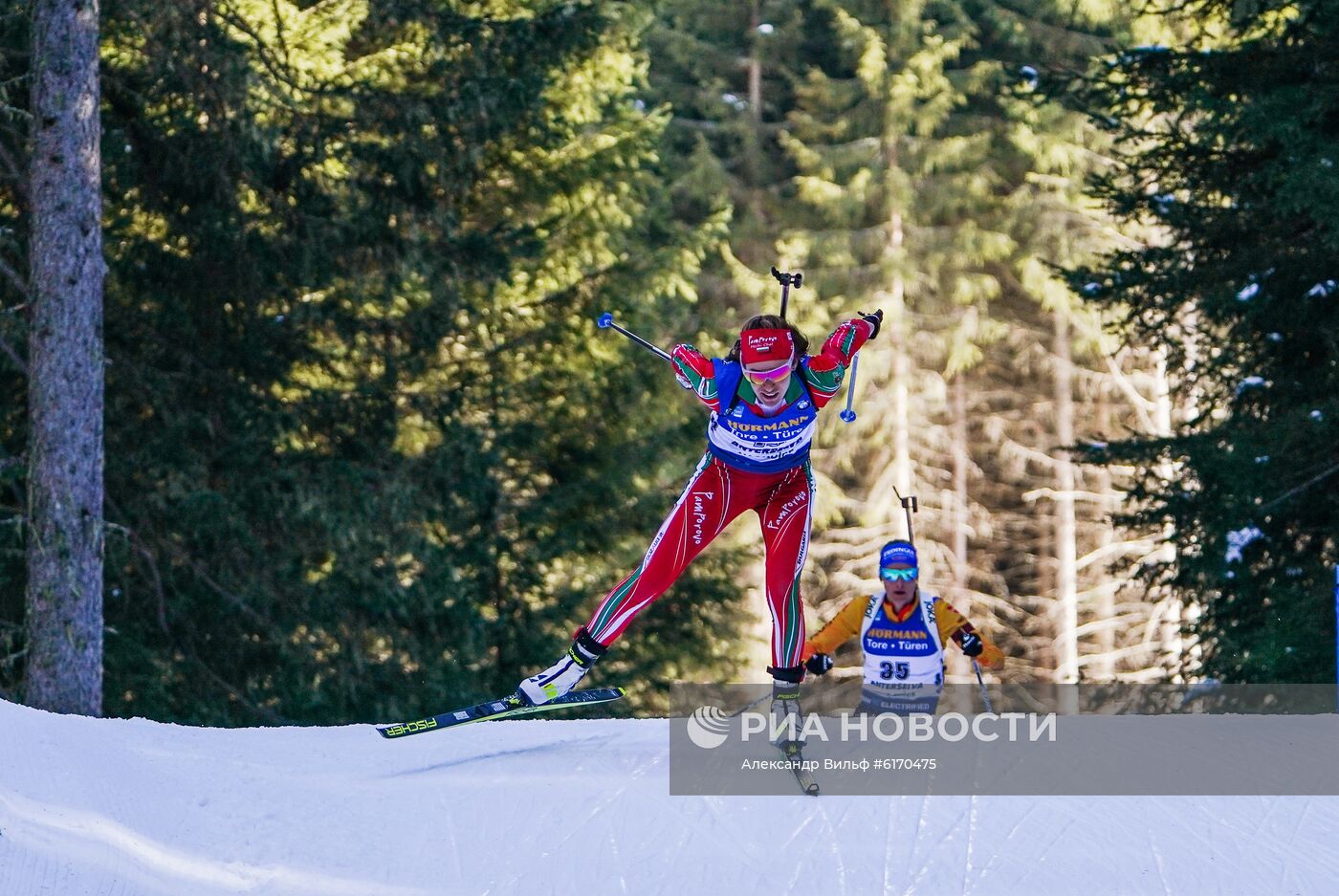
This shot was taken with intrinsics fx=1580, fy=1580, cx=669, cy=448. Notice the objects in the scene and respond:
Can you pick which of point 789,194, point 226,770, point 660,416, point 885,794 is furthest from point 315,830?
point 789,194

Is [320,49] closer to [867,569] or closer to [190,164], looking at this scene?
[190,164]

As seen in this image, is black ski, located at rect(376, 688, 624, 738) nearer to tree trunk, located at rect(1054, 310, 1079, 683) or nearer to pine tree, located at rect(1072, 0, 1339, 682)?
pine tree, located at rect(1072, 0, 1339, 682)

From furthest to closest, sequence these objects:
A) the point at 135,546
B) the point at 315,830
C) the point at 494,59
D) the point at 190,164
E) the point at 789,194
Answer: the point at 789,194
the point at 494,59
the point at 190,164
the point at 135,546
the point at 315,830

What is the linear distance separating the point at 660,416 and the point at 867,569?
1026 cm

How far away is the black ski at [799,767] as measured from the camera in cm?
634

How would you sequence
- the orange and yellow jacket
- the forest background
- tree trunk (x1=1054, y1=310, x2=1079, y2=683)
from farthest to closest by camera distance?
1. tree trunk (x1=1054, y1=310, x2=1079, y2=683)
2. the forest background
3. the orange and yellow jacket

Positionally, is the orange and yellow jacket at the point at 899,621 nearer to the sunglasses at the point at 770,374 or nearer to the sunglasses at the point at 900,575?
the sunglasses at the point at 900,575

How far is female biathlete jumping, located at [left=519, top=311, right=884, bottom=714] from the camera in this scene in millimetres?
6449

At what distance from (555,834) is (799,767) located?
114 centimetres

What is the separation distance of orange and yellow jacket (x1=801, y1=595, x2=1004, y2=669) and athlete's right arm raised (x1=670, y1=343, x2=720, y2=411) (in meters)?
1.64

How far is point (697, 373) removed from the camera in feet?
21.5

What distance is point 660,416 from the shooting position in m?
16.6

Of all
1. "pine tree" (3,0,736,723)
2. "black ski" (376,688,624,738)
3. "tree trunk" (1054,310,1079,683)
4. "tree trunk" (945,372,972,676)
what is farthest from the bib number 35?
"tree trunk" (1054,310,1079,683)

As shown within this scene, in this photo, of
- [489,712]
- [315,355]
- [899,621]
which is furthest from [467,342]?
[489,712]
